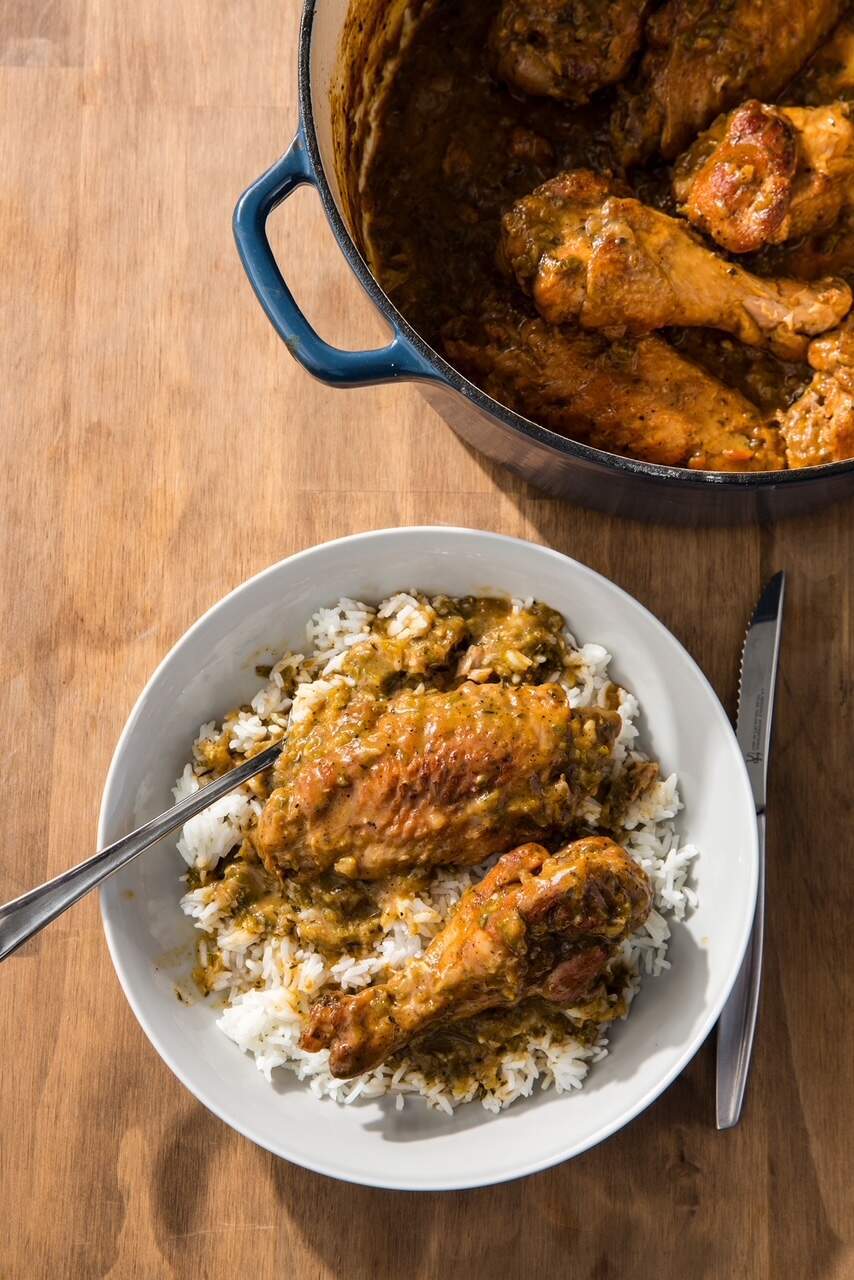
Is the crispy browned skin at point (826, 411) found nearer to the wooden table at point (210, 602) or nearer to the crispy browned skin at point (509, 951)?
the wooden table at point (210, 602)

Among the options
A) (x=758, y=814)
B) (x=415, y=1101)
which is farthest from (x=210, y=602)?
(x=758, y=814)

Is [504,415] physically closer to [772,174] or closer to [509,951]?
[772,174]

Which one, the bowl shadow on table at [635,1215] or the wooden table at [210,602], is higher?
the wooden table at [210,602]

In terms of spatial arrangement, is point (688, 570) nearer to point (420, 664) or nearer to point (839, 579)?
point (839, 579)

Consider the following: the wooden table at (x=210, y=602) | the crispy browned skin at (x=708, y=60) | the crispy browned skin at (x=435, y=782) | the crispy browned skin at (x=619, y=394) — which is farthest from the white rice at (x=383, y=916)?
the crispy browned skin at (x=708, y=60)

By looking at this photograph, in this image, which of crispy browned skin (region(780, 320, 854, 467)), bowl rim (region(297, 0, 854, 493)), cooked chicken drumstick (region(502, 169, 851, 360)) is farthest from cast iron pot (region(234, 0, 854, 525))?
cooked chicken drumstick (region(502, 169, 851, 360))

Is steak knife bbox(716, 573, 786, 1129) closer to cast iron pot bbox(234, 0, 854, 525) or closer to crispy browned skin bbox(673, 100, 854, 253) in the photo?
cast iron pot bbox(234, 0, 854, 525)
